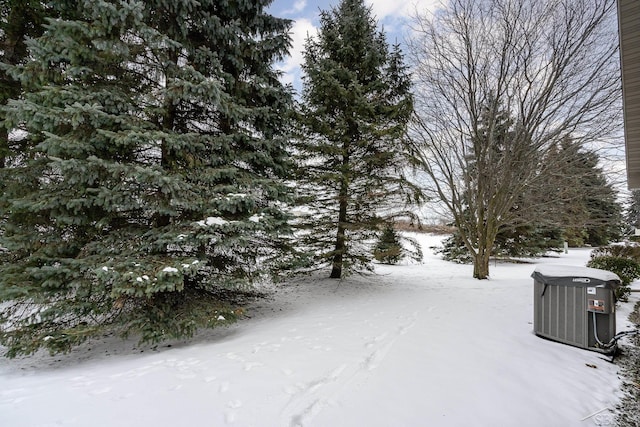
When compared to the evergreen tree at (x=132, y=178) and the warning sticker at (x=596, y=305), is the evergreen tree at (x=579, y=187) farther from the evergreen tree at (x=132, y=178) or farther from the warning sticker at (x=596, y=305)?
the evergreen tree at (x=132, y=178)

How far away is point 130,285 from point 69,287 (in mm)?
1061

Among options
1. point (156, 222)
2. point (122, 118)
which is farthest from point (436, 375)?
point (122, 118)

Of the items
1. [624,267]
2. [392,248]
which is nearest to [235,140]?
[392,248]

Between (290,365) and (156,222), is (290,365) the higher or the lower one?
the lower one

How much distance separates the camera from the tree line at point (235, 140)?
392 cm

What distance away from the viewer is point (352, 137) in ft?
25.3

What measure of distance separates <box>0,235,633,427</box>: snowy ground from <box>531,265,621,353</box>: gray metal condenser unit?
0.65 feet

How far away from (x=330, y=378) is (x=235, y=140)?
4024 mm

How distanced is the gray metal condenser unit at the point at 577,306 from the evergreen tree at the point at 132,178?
410 centimetres

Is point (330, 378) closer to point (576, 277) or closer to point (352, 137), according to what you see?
point (576, 277)

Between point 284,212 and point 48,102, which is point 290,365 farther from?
point 48,102

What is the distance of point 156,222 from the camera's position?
15.5ft

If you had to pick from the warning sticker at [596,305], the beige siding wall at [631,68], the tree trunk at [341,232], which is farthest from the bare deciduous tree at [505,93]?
the warning sticker at [596,305]

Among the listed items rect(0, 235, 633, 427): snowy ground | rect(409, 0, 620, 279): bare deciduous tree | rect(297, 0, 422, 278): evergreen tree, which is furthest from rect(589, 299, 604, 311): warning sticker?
rect(409, 0, 620, 279): bare deciduous tree
